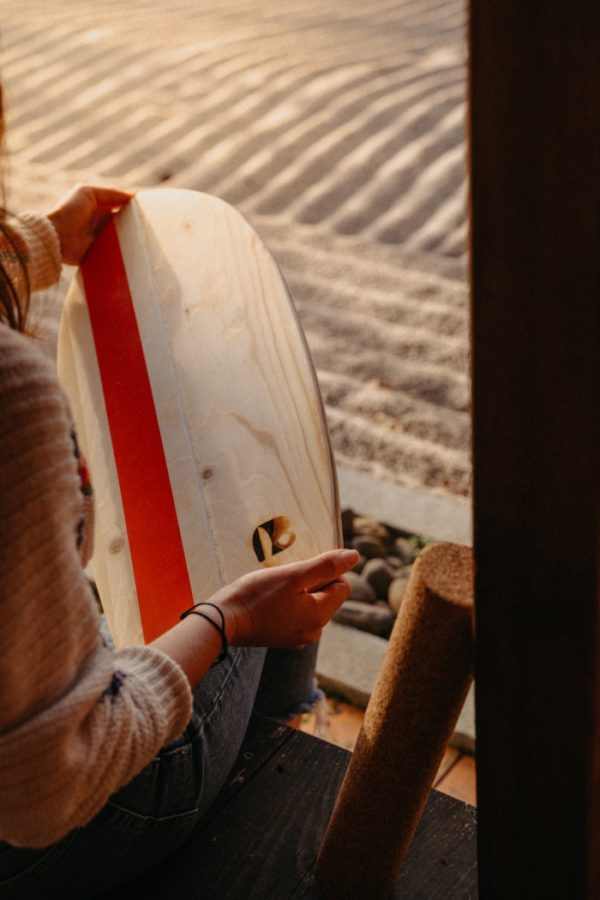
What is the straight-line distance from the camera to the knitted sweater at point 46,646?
930mm

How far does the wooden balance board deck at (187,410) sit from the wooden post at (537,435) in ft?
1.98

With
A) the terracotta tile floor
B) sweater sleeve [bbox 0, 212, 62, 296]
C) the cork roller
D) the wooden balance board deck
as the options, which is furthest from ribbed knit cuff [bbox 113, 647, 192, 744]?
the terracotta tile floor

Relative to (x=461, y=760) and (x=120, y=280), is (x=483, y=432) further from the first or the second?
(x=461, y=760)

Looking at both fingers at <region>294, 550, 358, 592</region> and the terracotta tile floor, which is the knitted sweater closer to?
fingers at <region>294, 550, 358, 592</region>

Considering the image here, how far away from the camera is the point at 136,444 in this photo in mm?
1872

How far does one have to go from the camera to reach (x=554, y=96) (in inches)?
30.6

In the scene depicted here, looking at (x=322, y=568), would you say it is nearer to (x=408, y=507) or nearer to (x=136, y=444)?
(x=136, y=444)

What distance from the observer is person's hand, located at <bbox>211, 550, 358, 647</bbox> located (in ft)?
4.17

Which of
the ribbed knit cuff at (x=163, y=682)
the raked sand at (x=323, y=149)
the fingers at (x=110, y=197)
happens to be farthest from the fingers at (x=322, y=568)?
the raked sand at (x=323, y=149)

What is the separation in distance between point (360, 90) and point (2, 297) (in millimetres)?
5110

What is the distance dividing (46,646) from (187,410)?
36.1 inches

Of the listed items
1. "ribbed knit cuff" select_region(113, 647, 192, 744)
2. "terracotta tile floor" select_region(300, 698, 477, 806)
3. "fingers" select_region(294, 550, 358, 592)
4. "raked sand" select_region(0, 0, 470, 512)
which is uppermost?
"ribbed knit cuff" select_region(113, 647, 192, 744)

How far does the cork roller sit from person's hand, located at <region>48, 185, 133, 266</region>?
3.63 ft

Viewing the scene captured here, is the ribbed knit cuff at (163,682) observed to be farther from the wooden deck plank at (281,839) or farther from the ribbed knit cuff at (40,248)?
the ribbed knit cuff at (40,248)
